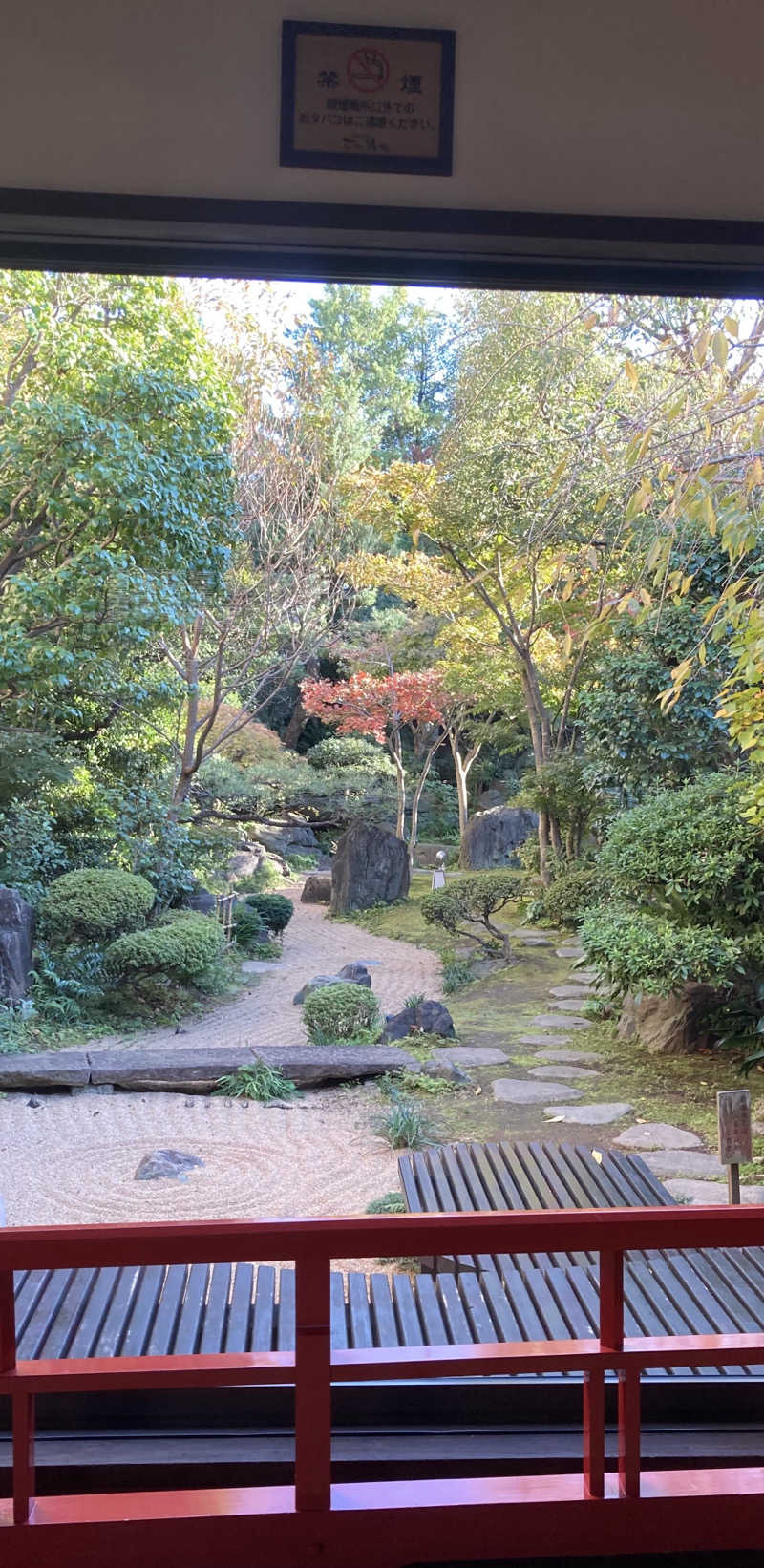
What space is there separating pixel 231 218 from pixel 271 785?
1.56 m

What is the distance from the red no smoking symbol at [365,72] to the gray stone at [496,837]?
1730mm

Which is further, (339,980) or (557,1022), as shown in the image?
(339,980)

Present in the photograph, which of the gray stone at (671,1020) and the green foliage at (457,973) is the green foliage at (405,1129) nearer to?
the green foliage at (457,973)

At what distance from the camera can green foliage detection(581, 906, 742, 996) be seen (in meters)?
2.69

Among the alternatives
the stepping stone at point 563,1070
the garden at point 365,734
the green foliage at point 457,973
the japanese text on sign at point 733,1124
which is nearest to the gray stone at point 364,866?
the garden at point 365,734

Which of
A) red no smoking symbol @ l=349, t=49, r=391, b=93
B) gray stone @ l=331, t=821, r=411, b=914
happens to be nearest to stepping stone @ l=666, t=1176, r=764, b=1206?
gray stone @ l=331, t=821, r=411, b=914

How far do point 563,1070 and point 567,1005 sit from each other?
0.75 ft

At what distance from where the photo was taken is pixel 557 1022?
2.70 m

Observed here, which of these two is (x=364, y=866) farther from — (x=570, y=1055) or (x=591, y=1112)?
(x=591, y=1112)

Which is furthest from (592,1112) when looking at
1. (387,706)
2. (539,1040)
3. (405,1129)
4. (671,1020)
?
(387,706)

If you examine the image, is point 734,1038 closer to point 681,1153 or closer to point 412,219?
point 681,1153

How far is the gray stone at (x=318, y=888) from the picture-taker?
275 centimetres

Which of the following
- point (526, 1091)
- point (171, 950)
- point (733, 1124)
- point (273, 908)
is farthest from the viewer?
point (273, 908)

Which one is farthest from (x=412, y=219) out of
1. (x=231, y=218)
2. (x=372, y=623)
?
(x=372, y=623)
